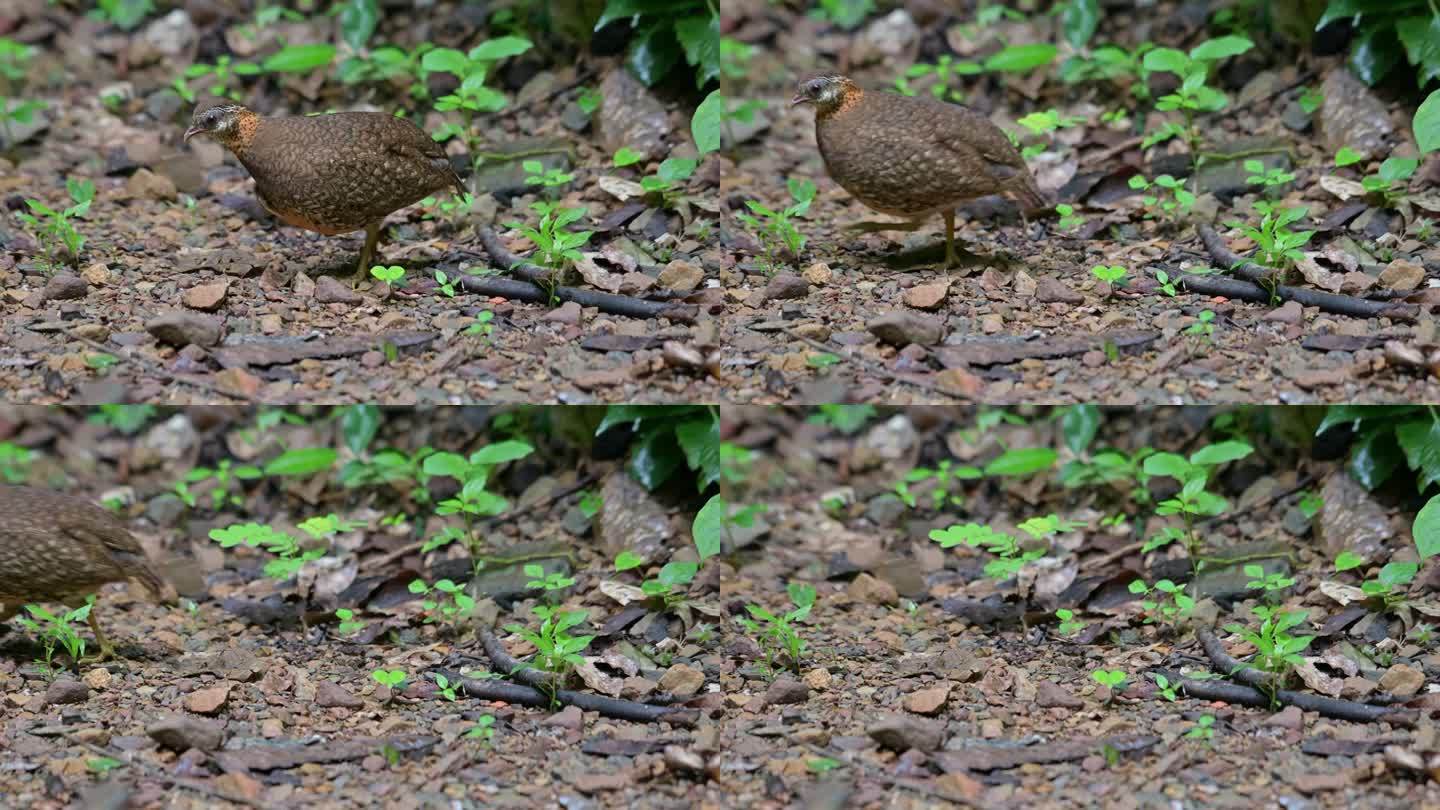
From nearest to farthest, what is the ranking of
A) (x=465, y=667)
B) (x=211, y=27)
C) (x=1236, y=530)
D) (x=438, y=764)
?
1. (x=438, y=764)
2. (x=465, y=667)
3. (x=1236, y=530)
4. (x=211, y=27)

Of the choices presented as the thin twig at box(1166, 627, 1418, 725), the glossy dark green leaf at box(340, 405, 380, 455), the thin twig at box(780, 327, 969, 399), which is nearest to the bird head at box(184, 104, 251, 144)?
the glossy dark green leaf at box(340, 405, 380, 455)

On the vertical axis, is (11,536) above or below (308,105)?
below

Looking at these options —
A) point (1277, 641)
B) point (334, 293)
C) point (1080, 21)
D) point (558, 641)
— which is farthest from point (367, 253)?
point (1277, 641)

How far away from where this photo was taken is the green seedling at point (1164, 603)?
7570 millimetres

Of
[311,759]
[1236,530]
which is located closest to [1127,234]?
[1236,530]

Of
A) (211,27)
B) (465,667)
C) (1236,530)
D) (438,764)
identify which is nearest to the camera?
(438,764)

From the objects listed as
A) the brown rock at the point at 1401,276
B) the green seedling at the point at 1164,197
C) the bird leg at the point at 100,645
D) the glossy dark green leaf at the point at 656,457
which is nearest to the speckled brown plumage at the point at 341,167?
the glossy dark green leaf at the point at 656,457

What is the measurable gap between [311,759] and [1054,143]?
4259 millimetres

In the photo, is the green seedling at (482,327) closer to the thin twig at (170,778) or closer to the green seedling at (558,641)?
the green seedling at (558,641)

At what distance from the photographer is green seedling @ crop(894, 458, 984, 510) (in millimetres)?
8766

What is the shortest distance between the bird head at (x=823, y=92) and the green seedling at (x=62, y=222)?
300cm

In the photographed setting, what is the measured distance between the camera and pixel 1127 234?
25.7ft

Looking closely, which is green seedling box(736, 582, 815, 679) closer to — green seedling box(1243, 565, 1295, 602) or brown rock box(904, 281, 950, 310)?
brown rock box(904, 281, 950, 310)

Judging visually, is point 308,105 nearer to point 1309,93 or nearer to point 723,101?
point 723,101
